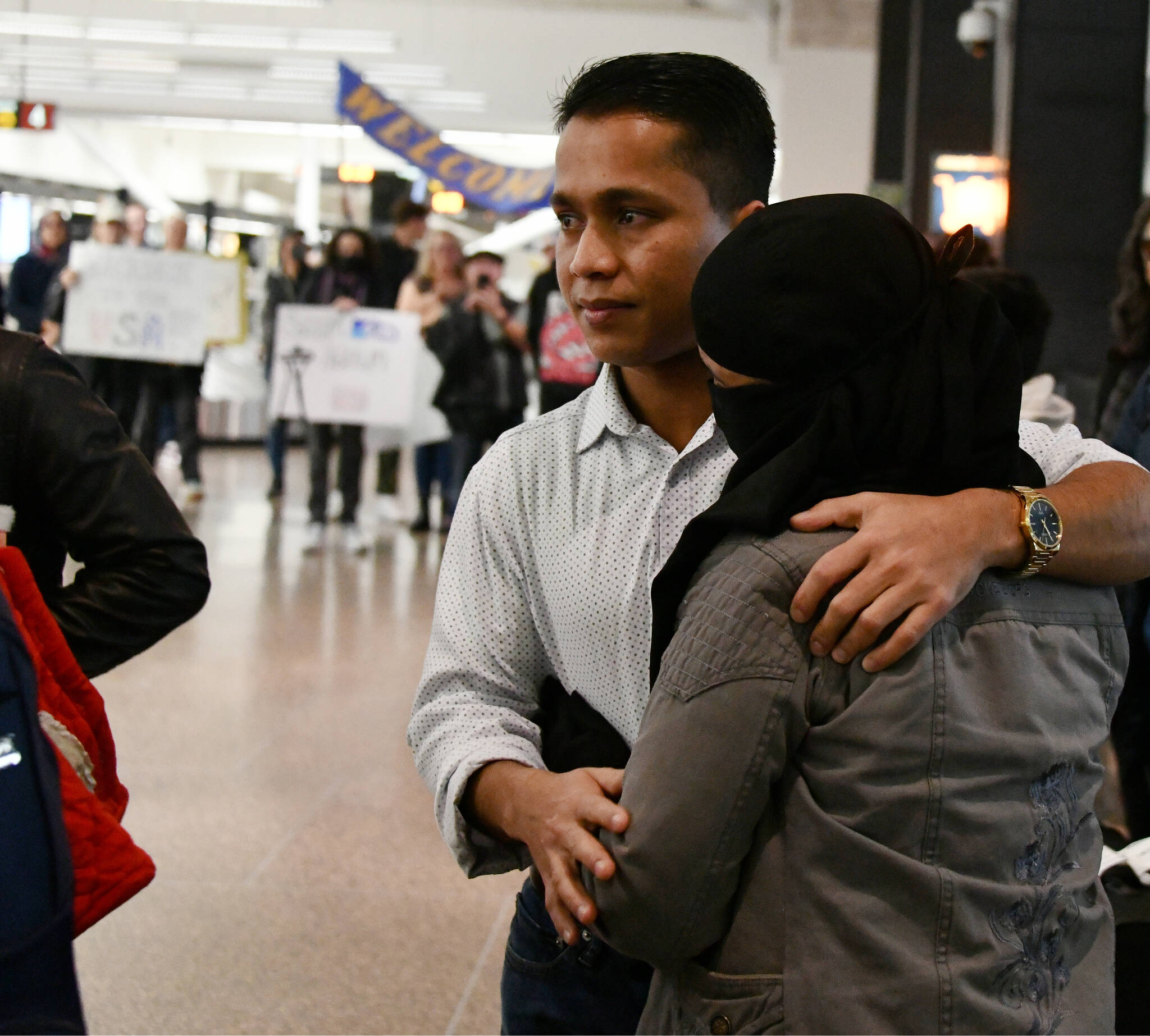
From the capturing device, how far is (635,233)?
1.33 m

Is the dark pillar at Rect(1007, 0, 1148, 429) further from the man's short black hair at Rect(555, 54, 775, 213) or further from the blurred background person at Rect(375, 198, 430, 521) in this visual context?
the man's short black hair at Rect(555, 54, 775, 213)

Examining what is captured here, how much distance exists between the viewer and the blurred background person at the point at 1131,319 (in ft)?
11.0

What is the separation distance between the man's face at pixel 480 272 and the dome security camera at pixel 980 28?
379 centimetres

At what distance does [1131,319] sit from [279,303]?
290 inches

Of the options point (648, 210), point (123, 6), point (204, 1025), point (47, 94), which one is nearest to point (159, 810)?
point (204, 1025)

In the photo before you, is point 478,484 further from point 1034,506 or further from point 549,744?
point 1034,506

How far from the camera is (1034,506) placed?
1118mm

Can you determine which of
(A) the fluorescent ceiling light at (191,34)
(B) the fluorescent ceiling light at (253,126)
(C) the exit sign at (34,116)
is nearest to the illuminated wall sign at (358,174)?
(A) the fluorescent ceiling light at (191,34)

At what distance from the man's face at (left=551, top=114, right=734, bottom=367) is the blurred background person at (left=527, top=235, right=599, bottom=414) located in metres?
5.77

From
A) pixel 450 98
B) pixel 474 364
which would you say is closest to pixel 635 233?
pixel 474 364

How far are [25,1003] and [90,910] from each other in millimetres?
133

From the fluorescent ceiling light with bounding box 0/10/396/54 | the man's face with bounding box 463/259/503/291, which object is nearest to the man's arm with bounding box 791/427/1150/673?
the man's face with bounding box 463/259/503/291

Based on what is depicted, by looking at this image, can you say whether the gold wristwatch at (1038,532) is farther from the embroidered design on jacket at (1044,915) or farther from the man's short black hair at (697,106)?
the man's short black hair at (697,106)

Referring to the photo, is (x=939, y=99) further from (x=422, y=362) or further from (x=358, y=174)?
(x=358, y=174)
